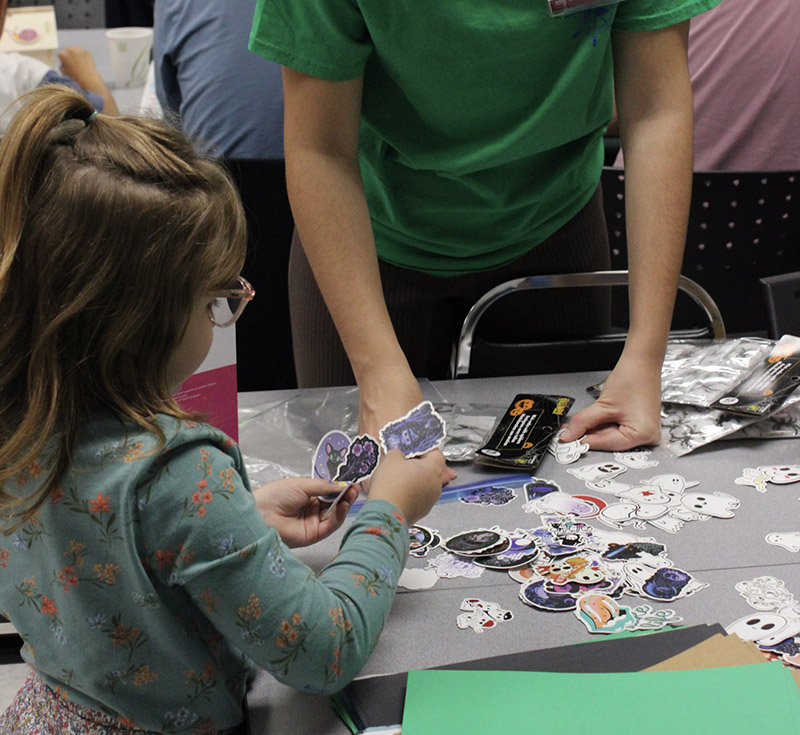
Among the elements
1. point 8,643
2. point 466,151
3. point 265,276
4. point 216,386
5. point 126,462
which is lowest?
point 8,643

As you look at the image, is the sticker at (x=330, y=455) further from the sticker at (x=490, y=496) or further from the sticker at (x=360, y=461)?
the sticker at (x=490, y=496)

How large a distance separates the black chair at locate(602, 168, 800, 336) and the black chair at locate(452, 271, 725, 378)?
47cm

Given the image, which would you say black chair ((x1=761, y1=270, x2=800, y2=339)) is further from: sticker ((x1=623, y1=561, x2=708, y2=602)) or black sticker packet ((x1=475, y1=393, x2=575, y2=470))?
sticker ((x1=623, y1=561, x2=708, y2=602))

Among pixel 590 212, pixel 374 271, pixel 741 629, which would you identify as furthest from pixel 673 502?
pixel 590 212

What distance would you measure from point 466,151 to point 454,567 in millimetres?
630

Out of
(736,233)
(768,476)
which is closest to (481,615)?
(768,476)

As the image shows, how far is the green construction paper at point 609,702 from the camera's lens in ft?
2.57

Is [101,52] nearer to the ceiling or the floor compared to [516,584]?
nearer to the ceiling

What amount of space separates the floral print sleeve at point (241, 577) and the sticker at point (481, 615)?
0.14 metres

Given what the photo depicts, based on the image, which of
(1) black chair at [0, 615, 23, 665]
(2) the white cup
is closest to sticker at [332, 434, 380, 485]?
(1) black chair at [0, 615, 23, 665]

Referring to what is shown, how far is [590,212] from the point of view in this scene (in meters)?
1.59

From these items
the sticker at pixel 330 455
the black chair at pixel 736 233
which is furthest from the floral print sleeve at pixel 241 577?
the black chair at pixel 736 233

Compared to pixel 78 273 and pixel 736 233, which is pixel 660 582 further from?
pixel 736 233

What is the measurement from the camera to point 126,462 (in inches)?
30.0
